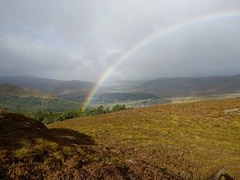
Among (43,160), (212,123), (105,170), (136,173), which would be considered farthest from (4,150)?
(212,123)

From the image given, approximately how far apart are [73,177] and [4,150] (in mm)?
5523

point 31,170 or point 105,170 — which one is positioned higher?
point 31,170

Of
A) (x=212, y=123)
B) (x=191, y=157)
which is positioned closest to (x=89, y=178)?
(x=191, y=157)

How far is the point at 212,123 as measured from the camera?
34750 millimetres

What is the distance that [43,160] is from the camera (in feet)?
32.3

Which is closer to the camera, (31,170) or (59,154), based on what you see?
(31,170)

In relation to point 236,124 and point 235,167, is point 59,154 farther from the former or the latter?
point 236,124

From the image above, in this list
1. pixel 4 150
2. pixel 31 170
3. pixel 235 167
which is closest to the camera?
pixel 31 170

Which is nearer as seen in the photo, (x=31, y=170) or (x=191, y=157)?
(x=31, y=170)

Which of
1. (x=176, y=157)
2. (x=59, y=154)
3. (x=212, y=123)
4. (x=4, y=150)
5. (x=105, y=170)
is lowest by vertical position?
(x=212, y=123)

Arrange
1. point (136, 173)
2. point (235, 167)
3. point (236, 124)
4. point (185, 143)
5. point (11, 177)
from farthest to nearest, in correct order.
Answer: point (236, 124) → point (185, 143) → point (235, 167) → point (136, 173) → point (11, 177)

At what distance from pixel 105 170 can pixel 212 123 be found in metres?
35.9

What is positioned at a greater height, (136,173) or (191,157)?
(136,173)

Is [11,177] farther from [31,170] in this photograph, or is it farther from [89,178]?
[89,178]
